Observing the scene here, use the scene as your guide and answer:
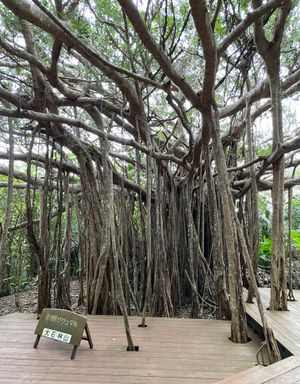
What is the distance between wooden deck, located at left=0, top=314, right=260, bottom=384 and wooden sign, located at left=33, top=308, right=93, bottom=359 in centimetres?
9

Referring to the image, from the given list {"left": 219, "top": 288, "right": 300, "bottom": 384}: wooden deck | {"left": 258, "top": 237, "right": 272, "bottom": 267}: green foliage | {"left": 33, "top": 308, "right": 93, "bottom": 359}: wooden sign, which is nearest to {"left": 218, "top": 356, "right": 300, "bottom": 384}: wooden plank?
{"left": 219, "top": 288, "right": 300, "bottom": 384}: wooden deck

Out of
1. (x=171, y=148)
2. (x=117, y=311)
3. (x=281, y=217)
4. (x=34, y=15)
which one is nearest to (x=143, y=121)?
(x=171, y=148)

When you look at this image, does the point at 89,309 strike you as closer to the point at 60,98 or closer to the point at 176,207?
the point at 176,207

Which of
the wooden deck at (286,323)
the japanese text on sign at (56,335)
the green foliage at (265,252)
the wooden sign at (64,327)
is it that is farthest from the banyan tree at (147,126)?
the green foliage at (265,252)

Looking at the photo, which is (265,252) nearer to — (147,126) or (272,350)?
(147,126)

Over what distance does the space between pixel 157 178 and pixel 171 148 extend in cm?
91

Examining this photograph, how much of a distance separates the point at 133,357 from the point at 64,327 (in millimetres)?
491

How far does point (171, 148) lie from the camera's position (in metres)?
4.03

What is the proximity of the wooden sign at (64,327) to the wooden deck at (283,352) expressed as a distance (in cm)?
94

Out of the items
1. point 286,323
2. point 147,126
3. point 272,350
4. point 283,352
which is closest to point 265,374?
point 272,350

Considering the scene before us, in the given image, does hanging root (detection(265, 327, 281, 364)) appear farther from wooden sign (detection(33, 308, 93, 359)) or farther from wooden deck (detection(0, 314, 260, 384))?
wooden sign (detection(33, 308, 93, 359))

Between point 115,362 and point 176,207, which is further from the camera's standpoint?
point 176,207

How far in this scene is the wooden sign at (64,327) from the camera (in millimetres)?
1887

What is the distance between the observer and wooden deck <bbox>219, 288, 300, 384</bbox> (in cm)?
138
